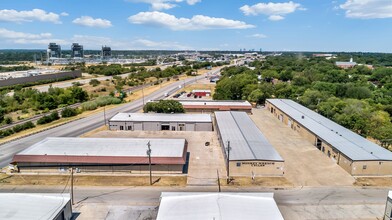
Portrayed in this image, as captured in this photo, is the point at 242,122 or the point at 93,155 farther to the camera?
the point at 242,122

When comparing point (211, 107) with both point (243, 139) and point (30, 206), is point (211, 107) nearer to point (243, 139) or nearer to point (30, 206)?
point (243, 139)

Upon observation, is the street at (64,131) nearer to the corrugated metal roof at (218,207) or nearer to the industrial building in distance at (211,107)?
the industrial building in distance at (211,107)

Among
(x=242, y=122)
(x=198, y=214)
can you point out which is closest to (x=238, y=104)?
(x=242, y=122)

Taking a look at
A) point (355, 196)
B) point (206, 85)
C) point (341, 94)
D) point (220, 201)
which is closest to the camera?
point (220, 201)

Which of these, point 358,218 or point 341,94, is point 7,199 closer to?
point 358,218

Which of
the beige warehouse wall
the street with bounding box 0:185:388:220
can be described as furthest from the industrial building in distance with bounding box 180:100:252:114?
the street with bounding box 0:185:388:220

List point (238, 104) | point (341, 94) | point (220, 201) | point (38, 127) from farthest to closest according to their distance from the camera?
point (341, 94) → point (238, 104) → point (38, 127) → point (220, 201)

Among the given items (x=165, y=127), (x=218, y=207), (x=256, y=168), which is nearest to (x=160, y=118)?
(x=165, y=127)
